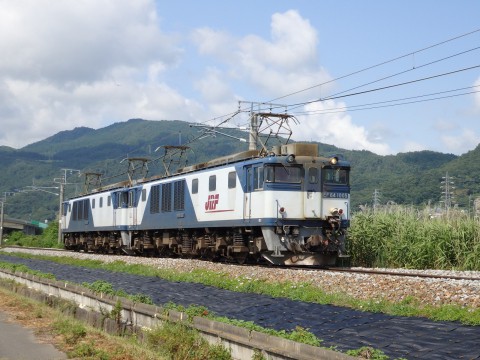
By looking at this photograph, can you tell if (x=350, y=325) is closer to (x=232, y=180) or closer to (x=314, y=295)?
(x=314, y=295)

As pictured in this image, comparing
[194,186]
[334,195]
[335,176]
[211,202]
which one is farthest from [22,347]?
[194,186]

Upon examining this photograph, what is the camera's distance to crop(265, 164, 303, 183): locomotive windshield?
837 inches

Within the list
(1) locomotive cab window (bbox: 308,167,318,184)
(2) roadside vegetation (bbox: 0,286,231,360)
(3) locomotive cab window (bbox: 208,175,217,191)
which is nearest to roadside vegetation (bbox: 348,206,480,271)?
(1) locomotive cab window (bbox: 308,167,318,184)

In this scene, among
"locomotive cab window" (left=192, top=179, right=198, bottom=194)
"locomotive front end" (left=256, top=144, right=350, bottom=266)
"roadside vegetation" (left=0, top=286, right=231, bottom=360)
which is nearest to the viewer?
"roadside vegetation" (left=0, top=286, right=231, bottom=360)

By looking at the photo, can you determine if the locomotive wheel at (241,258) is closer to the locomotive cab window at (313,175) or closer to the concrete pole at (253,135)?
the locomotive cab window at (313,175)

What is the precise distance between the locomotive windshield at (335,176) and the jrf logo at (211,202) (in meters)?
4.19

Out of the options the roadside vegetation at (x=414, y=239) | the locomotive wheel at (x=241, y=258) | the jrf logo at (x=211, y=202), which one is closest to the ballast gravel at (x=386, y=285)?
the roadside vegetation at (x=414, y=239)

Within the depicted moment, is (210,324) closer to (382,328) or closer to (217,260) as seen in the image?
(382,328)

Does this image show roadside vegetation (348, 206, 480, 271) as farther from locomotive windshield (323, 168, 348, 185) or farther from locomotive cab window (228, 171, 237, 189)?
locomotive cab window (228, 171, 237, 189)

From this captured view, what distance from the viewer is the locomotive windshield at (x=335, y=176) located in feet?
72.7

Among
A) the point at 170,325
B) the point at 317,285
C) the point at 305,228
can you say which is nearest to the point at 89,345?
the point at 170,325

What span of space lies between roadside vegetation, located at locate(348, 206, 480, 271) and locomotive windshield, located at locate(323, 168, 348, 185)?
1825mm

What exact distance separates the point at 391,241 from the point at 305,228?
2.94m

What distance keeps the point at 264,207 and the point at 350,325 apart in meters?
11.6
